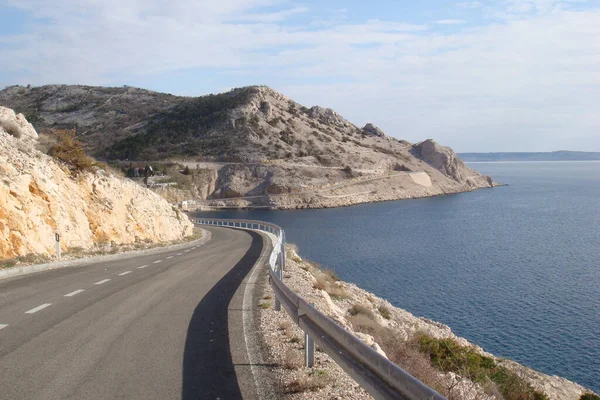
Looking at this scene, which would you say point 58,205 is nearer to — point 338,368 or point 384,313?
point 384,313

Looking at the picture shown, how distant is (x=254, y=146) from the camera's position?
4254 inches

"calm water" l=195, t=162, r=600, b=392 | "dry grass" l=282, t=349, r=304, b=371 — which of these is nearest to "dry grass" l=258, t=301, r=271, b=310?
"dry grass" l=282, t=349, r=304, b=371

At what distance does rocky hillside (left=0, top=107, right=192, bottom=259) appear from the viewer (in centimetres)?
1670

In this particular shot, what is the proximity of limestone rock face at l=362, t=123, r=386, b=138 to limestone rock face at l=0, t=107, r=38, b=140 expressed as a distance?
415 ft

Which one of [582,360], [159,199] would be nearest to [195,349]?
[582,360]

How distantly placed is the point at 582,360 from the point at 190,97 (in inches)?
5485

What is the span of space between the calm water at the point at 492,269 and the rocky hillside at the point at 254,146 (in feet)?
74.8

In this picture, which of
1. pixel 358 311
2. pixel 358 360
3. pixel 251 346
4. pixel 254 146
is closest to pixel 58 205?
pixel 358 311

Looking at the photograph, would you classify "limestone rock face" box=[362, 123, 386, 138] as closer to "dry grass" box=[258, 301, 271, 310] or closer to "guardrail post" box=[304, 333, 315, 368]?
"dry grass" box=[258, 301, 271, 310]

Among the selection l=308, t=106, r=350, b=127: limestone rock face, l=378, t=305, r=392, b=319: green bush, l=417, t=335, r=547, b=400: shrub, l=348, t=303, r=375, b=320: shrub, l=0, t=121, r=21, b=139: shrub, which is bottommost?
l=378, t=305, r=392, b=319: green bush

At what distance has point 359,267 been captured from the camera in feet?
125

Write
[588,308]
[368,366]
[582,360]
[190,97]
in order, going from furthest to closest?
1. [190,97]
2. [588,308]
3. [582,360]
4. [368,366]

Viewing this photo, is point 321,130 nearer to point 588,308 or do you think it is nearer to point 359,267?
point 359,267

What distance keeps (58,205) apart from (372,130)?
137 m
